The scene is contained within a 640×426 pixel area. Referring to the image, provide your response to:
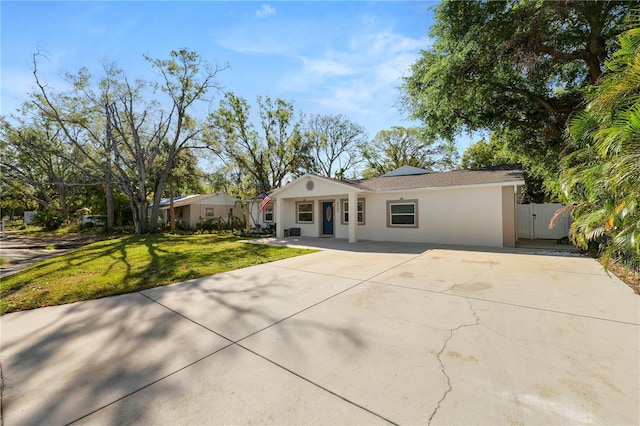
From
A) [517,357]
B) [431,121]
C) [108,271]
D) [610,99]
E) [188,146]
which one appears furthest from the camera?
[188,146]

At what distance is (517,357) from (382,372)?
145 cm

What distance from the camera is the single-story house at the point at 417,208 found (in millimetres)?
10508

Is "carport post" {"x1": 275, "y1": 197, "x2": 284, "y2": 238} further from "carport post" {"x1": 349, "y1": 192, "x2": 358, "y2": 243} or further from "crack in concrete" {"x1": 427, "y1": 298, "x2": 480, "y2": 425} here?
"crack in concrete" {"x1": 427, "y1": 298, "x2": 480, "y2": 425}

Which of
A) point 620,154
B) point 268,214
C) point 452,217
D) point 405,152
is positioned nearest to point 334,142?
point 405,152

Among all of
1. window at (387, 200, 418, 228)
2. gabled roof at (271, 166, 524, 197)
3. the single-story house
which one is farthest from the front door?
window at (387, 200, 418, 228)

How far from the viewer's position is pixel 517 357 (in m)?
2.73

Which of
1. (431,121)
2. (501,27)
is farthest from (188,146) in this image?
(501,27)

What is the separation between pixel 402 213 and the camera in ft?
41.5

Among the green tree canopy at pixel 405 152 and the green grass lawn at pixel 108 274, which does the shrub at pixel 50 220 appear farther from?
the green tree canopy at pixel 405 152

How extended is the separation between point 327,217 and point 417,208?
17.2 feet

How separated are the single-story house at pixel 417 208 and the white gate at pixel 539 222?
4.18 feet

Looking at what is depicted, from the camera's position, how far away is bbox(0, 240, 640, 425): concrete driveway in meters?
2.07

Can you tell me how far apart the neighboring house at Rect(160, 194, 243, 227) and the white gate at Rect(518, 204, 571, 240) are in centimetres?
2031

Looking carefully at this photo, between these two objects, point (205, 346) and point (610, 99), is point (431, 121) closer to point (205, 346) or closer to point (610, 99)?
point (610, 99)
